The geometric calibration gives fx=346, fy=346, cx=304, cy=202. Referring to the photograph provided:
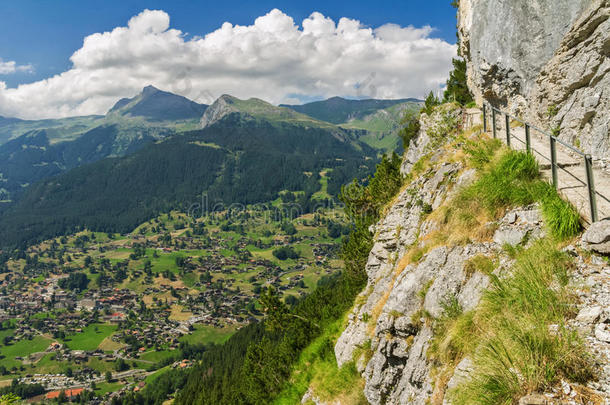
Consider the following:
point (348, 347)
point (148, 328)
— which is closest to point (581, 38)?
point (348, 347)

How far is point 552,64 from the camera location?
16953mm

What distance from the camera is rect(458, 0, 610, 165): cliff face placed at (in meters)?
13.8

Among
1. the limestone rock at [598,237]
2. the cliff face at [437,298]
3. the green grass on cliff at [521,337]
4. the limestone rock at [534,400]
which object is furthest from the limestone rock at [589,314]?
the limestone rock at [534,400]

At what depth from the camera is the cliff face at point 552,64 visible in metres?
13.8

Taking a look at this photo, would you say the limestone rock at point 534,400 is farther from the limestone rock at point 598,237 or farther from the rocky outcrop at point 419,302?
the limestone rock at point 598,237

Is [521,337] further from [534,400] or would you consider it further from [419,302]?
[419,302]

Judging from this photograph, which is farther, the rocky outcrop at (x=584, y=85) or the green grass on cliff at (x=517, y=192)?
the rocky outcrop at (x=584, y=85)

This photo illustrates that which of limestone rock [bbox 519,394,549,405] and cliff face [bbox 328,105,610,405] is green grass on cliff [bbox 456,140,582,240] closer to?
cliff face [bbox 328,105,610,405]

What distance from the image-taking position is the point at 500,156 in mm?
12508

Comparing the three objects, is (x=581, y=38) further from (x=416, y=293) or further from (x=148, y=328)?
(x=148, y=328)

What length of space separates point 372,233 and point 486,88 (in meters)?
12.9

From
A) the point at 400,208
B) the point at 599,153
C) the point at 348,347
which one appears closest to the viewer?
the point at 599,153

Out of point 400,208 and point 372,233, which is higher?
point 400,208

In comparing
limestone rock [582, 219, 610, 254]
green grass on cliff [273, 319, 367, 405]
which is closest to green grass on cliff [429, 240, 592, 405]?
limestone rock [582, 219, 610, 254]
